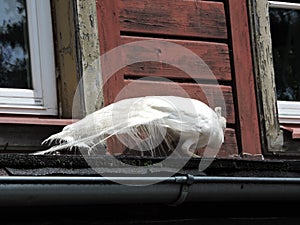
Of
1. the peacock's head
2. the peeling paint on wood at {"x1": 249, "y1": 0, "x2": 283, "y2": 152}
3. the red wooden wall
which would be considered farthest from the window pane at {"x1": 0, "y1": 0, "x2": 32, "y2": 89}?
the peeling paint on wood at {"x1": 249, "y1": 0, "x2": 283, "y2": 152}

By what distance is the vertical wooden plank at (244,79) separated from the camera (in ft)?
14.6

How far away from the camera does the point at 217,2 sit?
4.59 metres

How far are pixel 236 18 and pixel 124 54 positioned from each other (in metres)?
0.76

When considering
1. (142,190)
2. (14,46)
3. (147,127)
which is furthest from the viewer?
(14,46)

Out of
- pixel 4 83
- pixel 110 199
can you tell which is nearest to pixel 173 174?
pixel 110 199

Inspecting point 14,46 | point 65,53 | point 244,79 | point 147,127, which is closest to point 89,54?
point 65,53

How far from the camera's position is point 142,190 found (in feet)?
10.8

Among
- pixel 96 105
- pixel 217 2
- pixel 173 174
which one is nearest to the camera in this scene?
pixel 173 174

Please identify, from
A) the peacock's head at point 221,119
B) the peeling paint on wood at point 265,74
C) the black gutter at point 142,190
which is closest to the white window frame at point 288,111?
the peeling paint on wood at point 265,74

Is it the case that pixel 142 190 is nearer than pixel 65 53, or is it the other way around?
pixel 142 190

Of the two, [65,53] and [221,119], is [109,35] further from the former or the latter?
[221,119]

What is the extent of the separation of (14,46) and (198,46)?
97 cm

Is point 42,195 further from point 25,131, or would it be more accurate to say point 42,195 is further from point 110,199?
point 25,131

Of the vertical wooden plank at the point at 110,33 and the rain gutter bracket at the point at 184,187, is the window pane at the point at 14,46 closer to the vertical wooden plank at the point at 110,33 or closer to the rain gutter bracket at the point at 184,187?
the vertical wooden plank at the point at 110,33
